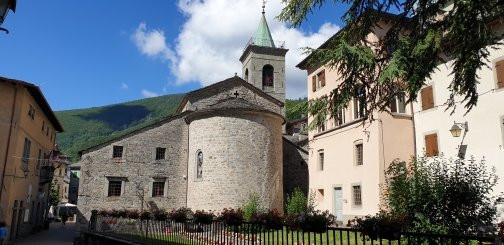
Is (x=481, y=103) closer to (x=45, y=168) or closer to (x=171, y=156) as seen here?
(x=171, y=156)

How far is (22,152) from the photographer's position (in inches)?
807

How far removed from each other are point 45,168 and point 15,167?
7.32 meters

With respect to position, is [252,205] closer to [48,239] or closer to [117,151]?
[117,151]

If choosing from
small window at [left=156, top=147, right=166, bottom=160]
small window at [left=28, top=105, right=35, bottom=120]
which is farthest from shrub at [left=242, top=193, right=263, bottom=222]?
small window at [left=28, top=105, right=35, bottom=120]

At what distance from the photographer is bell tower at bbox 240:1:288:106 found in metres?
40.0

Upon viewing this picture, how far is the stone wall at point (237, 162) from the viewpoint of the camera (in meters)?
24.1

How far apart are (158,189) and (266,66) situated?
61.5 ft

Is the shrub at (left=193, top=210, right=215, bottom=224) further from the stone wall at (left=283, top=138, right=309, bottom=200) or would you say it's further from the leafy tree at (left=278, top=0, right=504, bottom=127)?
the stone wall at (left=283, top=138, right=309, bottom=200)

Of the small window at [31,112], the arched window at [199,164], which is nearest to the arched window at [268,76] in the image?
the arched window at [199,164]

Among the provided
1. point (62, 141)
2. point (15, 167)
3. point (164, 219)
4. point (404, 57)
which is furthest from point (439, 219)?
point (62, 141)

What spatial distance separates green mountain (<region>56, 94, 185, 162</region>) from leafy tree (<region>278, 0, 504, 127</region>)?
120961 mm

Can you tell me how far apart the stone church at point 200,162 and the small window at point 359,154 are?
637 centimetres

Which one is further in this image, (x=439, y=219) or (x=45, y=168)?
(x=45, y=168)

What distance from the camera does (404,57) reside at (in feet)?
21.9
